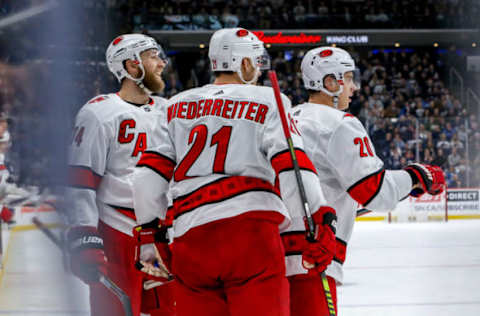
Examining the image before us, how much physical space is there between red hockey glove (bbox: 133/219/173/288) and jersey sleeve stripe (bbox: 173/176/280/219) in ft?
0.67

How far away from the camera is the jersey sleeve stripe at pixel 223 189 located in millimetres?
1795

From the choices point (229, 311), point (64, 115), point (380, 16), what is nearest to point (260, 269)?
point (229, 311)

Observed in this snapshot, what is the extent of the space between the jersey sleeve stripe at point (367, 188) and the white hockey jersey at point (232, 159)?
0.36m

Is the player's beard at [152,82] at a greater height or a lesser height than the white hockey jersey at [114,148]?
greater

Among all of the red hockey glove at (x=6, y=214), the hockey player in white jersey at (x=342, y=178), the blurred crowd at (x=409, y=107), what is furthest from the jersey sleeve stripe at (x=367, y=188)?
the blurred crowd at (x=409, y=107)

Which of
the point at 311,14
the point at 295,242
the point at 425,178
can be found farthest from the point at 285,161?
the point at 311,14

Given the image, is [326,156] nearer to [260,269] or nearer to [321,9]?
[260,269]

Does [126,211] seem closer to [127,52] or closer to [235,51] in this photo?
[127,52]

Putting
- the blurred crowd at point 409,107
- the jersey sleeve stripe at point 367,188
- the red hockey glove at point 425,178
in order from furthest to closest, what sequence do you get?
the blurred crowd at point 409,107
the red hockey glove at point 425,178
the jersey sleeve stripe at point 367,188

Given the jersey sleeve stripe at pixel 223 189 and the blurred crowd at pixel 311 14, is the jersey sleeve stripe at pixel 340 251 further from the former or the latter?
the blurred crowd at pixel 311 14

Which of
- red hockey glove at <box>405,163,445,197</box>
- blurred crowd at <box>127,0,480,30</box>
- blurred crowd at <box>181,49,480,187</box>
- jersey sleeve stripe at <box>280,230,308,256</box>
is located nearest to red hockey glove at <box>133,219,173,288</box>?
jersey sleeve stripe at <box>280,230,308,256</box>

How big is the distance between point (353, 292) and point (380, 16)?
13.1 m

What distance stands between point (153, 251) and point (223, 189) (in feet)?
1.17

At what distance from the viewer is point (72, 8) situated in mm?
945
